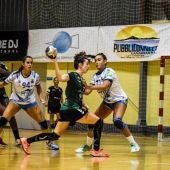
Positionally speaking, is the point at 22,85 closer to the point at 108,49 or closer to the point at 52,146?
the point at 52,146

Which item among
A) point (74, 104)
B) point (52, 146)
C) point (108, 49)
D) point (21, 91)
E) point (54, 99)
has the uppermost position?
point (108, 49)

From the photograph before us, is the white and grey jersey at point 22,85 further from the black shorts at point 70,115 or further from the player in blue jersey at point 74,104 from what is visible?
the black shorts at point 70,115

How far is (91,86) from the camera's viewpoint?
976 cm

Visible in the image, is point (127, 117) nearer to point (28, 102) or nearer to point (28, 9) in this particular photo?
point (28, 9)

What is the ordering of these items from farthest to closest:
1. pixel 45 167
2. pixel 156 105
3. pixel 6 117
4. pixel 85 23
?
1. pixel 85 23
2. pixel 156 105
3. pixel 6 117
4. pixel 45 167

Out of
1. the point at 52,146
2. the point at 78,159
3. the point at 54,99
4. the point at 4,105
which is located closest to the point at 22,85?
the point at 4,105

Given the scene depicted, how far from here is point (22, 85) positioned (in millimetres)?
10766

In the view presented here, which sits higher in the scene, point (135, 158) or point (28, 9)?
point (28, 9)

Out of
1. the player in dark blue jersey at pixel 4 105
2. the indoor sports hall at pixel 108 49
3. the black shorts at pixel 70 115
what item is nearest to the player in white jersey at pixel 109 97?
the black shorts at pixel 70 115

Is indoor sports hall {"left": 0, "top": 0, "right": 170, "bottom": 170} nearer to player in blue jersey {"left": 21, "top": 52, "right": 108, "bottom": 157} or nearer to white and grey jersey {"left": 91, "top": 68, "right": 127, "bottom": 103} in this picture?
white and grey jersey {"left": 91, "top": 68, "right": 127, "bottom": 103}

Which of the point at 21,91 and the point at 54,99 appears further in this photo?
the point at 54,99

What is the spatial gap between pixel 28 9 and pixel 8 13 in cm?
102

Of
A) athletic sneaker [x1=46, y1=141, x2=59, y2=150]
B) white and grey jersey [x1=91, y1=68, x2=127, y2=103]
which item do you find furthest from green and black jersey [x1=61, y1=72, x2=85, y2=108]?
athletic sneaker [x1=46, y1=141, x2=59, y2=150]

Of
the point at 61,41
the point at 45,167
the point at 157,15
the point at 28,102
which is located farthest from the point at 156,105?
the point at 45,167
